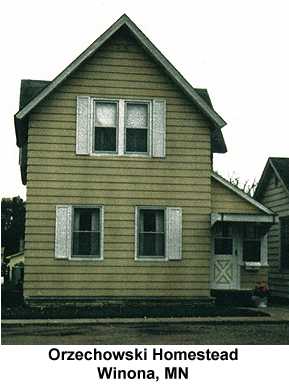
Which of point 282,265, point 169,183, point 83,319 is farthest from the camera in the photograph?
point 282,265

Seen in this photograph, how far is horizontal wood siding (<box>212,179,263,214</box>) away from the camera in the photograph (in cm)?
1775

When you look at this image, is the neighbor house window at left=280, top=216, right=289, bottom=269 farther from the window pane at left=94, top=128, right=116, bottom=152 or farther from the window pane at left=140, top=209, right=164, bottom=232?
the window pane at left=94, top=128, right=116, bottom=152

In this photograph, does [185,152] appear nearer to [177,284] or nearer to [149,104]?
[149,104]

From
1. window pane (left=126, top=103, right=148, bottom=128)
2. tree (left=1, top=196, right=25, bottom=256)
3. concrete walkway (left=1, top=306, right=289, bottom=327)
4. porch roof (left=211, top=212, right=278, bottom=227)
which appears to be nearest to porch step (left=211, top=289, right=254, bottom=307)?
porch roof (left=211, top=212, right=278, bottom=227)

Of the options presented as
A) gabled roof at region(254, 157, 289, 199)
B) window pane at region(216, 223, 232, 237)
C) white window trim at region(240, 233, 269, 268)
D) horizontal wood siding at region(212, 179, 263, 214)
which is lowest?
white window trim at region(240, 233, 269, 268)

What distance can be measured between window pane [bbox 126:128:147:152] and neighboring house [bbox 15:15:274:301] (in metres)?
0.03

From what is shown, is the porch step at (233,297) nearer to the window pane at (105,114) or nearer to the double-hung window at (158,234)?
the double-hung window at (158,234)

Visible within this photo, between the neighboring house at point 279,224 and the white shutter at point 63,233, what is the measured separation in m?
8.09

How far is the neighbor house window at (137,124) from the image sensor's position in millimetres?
17203

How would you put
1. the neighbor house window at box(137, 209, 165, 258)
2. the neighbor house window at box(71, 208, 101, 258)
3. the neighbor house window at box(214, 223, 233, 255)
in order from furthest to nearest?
the neighbor house window at box(214, 223, 233, 255), the neighbor house window at box(137, 209, 165, 258), the neighbor house window at box(71, 208, 101, 258)

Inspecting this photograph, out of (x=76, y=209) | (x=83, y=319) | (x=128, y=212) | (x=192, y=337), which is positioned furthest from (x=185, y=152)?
(x=192, y=337)
